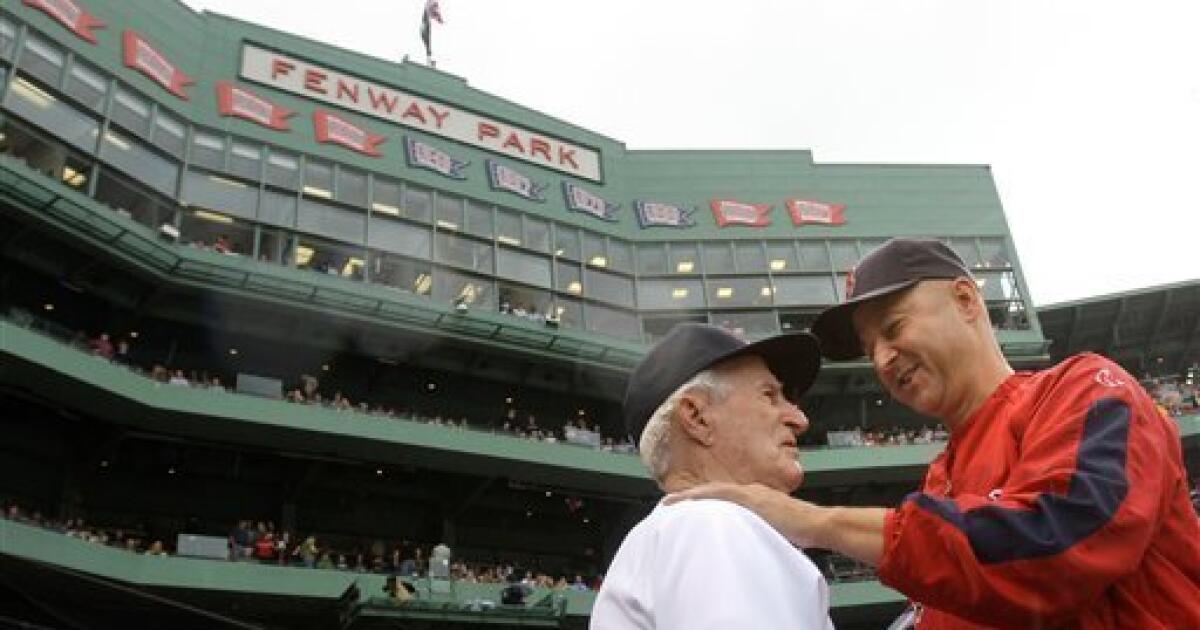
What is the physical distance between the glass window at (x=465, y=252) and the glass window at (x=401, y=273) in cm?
95

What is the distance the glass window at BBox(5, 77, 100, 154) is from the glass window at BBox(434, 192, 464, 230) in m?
10.3

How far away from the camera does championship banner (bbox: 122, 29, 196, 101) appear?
96.3ft

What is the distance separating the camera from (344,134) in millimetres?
33344

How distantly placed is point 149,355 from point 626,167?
730 inches

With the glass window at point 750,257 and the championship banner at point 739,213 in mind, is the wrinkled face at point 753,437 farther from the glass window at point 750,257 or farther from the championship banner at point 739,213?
the championship banner at point 739,213

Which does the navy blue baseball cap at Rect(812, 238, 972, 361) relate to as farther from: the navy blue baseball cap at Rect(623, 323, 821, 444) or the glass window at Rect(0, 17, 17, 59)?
the glass window at Rect(0, 17, 17, 59)

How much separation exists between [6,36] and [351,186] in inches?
398

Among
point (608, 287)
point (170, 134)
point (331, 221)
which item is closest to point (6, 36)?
point (170, 134)

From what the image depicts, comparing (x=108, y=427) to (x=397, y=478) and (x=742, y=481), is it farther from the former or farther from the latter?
(x=742, y=481)

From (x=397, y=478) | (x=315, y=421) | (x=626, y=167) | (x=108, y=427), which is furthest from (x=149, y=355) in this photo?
(x=626, y=167)

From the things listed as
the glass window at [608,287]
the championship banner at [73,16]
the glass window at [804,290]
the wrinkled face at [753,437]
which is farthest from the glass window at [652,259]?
the wrinkled face at [753,437]

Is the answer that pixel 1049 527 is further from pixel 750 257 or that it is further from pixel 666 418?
pixel 750 257

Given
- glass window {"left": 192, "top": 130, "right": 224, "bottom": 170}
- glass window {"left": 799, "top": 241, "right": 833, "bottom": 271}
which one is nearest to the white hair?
A: glass window {"left": 192, "top": 130, "right": 224, "bottom": 170}

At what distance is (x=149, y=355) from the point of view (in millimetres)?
28625
